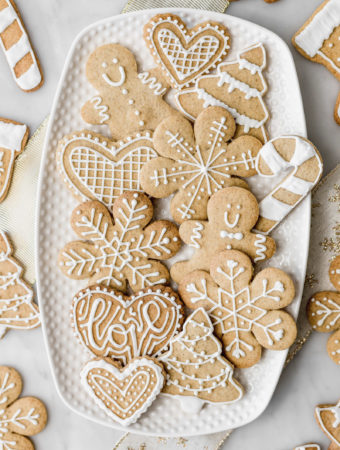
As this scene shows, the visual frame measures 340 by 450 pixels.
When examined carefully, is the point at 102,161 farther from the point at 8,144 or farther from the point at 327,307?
the point at 327,307

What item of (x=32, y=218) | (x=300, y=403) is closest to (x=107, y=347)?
(x=32, y=218)

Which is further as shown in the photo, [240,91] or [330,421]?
[330,421]

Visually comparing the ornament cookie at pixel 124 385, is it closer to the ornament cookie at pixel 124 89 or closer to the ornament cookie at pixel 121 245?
the ornament cookie at pixel 121 245

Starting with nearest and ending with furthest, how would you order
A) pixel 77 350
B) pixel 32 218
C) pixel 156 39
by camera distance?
pixel 156 39
pixel 77 350
pixel 32 218

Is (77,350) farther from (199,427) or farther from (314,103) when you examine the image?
(314,103)

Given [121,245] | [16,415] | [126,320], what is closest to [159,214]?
[121,245]

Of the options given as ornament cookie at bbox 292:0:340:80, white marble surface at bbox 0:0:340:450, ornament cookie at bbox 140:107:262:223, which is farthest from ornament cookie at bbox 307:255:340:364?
ornament cookie at bbox 292:0:340:80

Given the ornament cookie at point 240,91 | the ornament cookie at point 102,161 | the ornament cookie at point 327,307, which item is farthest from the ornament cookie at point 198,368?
the ornament cookie at point 240,91
